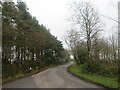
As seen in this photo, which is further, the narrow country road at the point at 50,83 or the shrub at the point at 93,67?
the shrub at the point at 93,67

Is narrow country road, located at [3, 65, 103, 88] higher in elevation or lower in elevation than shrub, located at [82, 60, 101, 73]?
lower

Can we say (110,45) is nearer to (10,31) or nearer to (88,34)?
(88,34)

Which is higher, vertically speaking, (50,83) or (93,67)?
(93,67)

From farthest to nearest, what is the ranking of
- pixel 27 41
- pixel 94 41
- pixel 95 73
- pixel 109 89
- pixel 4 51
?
1. pixel 94 41
2. pixel 27 41
3. pixel 95 73
4. pixel 4 51
5. pixel 109 89

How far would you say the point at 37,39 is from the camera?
42.5m

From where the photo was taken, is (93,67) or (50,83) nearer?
(50,83)

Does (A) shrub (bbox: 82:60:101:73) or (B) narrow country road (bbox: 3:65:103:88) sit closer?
(B) narrow country road (bbox: 3:65:103:88)

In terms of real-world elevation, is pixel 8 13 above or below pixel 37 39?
above

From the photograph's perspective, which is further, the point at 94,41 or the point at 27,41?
the point at 94,41

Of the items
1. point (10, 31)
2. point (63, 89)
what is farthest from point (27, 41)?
point (63, 89)

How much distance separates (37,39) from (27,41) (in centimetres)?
603

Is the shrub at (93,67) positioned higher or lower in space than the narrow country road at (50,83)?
higher

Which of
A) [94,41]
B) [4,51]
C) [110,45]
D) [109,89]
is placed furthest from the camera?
[110,45]

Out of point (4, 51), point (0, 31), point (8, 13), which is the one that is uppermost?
point (8, 13)
